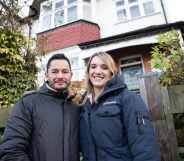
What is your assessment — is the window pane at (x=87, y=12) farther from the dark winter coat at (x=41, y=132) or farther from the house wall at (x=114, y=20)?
the dark winter coat at (x=41, y=132)

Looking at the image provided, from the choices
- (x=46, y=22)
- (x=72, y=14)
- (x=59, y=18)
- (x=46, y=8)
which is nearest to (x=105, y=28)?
(x=72, y=14)

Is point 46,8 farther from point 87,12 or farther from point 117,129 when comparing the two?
point 117,129

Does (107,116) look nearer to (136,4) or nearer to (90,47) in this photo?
(90,47)

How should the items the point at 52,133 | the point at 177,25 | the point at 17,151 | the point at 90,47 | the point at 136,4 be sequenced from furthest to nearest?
the point at 136,4
the point at 90,47
the point at 177,25
the point at 52,133
the point at 17,151

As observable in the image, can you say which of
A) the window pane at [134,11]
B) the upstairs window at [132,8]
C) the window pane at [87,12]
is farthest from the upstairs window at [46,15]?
the window pane at [134,11]

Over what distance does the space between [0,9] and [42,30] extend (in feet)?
27.9

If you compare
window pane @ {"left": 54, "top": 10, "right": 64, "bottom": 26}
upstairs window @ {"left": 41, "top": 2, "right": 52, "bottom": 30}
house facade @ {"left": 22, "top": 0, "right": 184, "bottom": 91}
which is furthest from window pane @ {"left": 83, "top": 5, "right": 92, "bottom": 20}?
upstairs window @ {"left": 41, "top": 2, "right": 52, "bottom": 30}

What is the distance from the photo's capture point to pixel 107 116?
8.39 feet

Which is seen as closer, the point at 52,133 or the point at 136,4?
the point at 52,133

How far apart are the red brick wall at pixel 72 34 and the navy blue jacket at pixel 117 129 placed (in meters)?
11.7

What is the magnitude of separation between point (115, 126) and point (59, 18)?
45.6ft

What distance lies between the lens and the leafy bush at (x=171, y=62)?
330 cm

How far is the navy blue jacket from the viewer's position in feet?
7.77

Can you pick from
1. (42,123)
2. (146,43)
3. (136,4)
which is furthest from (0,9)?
(136,4)
